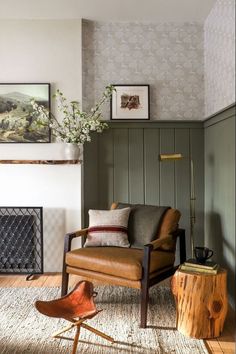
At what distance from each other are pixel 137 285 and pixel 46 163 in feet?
5.77

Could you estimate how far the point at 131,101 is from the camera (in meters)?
4.30

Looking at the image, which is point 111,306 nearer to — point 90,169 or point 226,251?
point 226,251

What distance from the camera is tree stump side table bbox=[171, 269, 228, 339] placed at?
2.78 meters

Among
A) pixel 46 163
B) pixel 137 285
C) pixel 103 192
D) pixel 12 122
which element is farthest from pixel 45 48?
pixel 137 285

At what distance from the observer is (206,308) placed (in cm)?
278

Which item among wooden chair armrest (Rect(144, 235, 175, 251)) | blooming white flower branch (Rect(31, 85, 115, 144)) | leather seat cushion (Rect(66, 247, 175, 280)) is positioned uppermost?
blooming white flower branch (Rect(31, 85, 115, 144))

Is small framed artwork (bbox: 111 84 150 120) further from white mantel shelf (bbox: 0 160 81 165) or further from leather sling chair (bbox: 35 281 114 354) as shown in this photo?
leather sling chair (bbox: 35 281 114 354)

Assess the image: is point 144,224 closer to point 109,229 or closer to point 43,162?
point 109,229

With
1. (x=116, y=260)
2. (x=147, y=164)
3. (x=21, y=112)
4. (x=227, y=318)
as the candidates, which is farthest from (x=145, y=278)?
(x=21, y=112)

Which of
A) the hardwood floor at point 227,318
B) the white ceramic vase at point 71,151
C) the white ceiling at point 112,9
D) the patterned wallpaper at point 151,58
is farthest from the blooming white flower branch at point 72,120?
the hardwood floor at point 227,318

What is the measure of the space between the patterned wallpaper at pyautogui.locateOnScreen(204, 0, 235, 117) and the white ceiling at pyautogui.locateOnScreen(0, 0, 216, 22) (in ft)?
0.66

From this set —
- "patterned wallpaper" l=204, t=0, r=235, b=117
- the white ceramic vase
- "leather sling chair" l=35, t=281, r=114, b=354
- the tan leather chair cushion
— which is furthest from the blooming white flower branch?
"leather sling chair" l=35, t=281, r=114, b=354

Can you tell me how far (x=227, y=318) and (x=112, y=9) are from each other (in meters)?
3.05

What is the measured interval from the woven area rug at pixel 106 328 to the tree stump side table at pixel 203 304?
10cm
